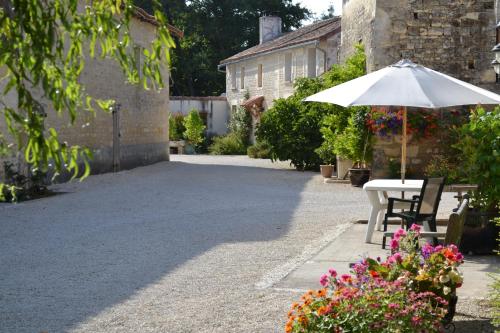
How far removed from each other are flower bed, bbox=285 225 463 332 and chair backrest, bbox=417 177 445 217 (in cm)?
274

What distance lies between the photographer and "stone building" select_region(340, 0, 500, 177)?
1550 centimetres

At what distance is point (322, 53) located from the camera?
29219mm

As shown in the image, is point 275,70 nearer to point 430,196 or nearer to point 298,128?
point 298,128

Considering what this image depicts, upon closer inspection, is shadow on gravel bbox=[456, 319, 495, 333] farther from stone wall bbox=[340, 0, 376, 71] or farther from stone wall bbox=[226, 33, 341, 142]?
stone wall bbox=[226, 33, 341, 142]

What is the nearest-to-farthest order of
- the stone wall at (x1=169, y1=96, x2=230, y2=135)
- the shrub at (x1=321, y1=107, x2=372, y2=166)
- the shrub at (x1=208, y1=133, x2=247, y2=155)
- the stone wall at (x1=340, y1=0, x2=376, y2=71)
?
the shrub at (x1=321, y1=107, x2=372, y2=166), the stone wall at (x1=340, y1=0, x2=376, y2=71), the shrub at (x1=208, y1=133, x2=247, y2=155), the stone wall at (x1=169, y1=96, x2=230, y2=135)

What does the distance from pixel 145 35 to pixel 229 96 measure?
15449 millimetres

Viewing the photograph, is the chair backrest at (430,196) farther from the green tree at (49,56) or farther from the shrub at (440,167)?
the shrub at (440,167)

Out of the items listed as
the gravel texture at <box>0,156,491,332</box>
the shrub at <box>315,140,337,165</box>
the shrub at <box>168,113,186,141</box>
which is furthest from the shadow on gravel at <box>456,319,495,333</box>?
the shrub at <box>168,113,186,141</box>

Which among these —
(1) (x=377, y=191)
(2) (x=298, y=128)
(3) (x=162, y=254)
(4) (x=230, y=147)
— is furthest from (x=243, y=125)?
(3) (x=162, y=254)

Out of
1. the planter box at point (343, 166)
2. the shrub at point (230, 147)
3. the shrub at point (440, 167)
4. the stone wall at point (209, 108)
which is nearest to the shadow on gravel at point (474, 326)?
the shrub at point (440, 167)

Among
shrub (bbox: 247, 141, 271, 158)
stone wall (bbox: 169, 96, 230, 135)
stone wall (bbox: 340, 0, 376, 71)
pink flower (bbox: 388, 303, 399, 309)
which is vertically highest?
stone wall (bbox: 340, 0, 376, 71)

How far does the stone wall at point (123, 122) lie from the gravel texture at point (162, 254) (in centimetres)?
351

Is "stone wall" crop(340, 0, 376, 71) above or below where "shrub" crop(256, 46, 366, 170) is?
above

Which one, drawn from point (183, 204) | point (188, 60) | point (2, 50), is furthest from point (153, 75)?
point (188, 60)
